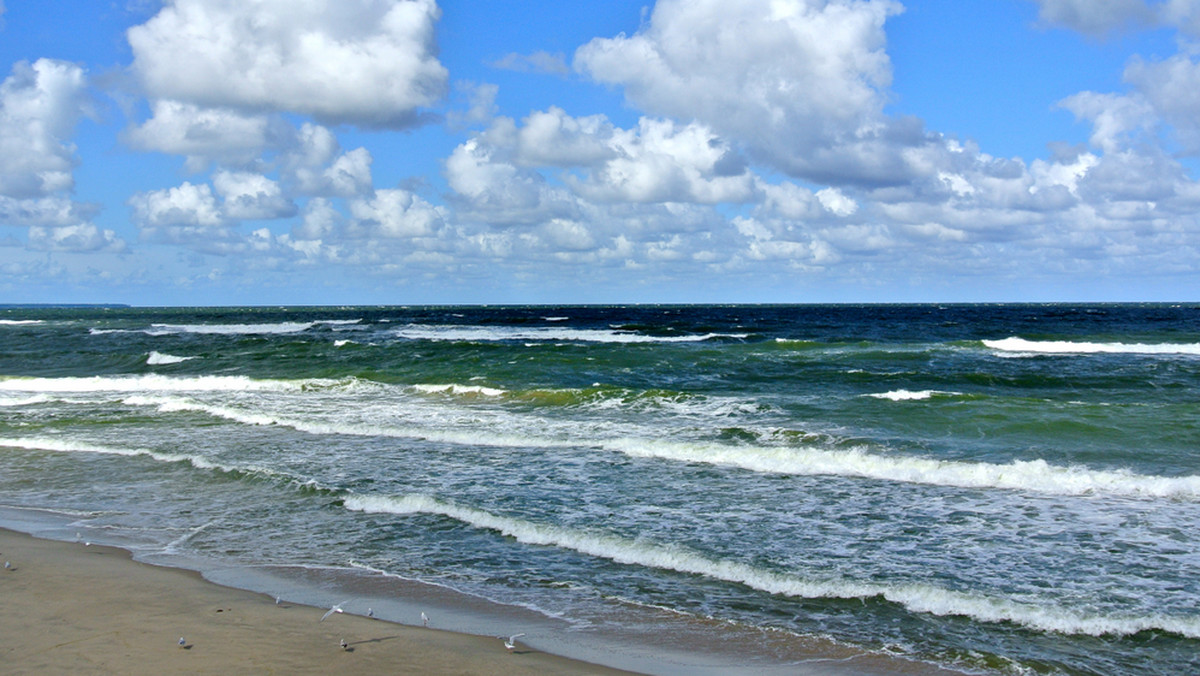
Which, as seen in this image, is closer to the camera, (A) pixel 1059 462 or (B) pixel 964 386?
(A) pixel 1059 462

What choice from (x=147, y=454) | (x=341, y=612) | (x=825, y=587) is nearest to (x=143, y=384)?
(x=147, y=454)

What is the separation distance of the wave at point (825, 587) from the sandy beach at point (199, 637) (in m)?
2.58

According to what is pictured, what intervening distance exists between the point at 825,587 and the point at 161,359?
3593cm

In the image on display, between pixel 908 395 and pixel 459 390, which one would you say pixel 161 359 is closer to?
pixel 459 390

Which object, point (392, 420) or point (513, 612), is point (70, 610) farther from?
point (392, 420)

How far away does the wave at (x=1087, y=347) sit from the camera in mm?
37094

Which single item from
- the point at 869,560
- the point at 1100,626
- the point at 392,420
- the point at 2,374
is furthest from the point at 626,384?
the point at 2,374

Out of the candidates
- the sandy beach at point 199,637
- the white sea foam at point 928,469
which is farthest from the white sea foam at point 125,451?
the white sea foam at point 928,469

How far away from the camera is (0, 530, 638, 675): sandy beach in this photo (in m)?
5.31

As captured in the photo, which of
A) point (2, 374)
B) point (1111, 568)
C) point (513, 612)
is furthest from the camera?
point (2, 374)

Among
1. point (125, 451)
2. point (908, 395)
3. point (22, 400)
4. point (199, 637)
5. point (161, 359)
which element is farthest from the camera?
point (161, 359)

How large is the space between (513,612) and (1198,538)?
794 cm

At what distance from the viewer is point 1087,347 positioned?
130ft

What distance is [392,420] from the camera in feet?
62.1
